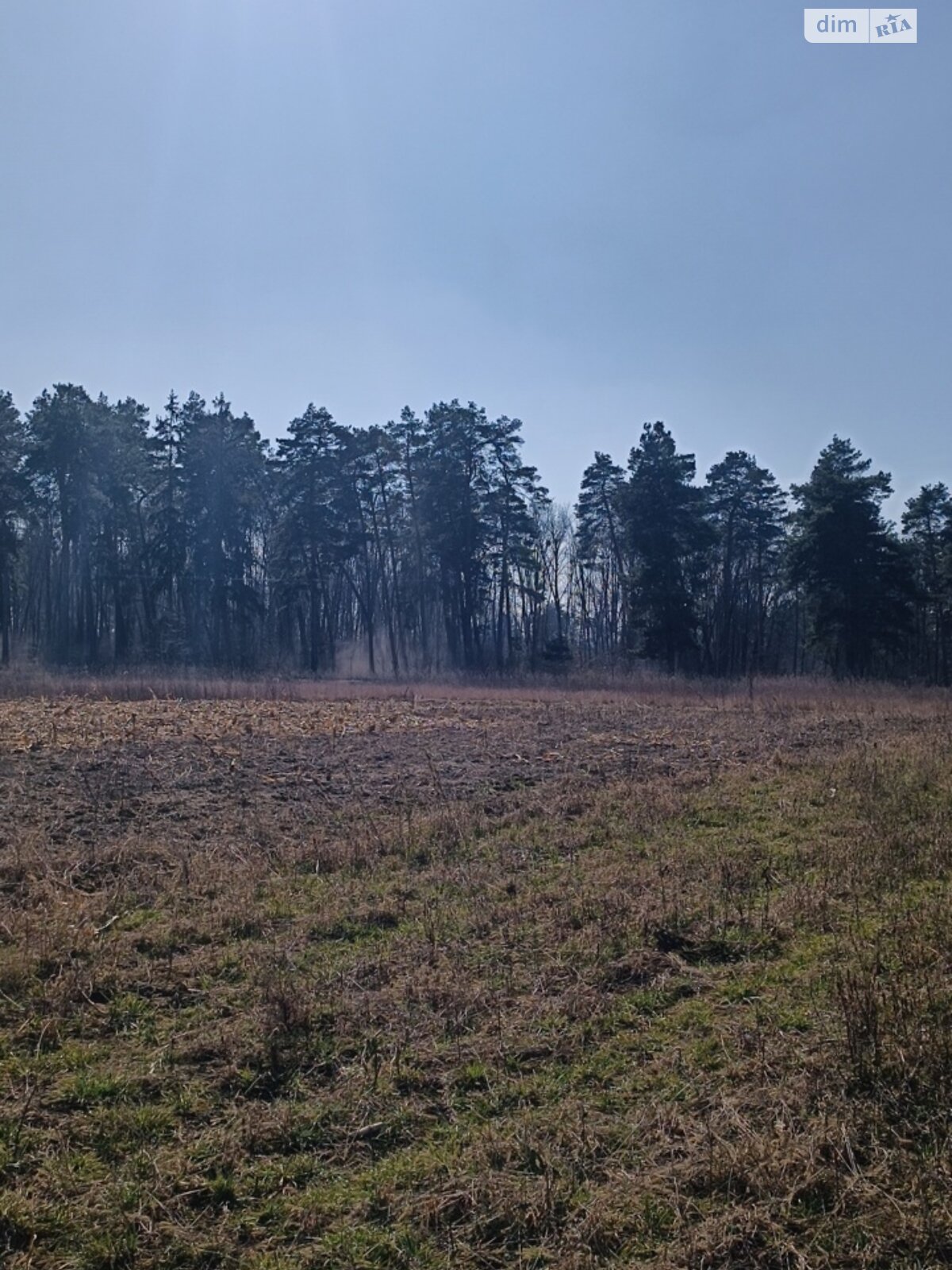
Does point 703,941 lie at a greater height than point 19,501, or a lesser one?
lesser

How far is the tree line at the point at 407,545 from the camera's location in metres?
40.2

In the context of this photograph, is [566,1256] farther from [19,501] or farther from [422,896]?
[19,501]

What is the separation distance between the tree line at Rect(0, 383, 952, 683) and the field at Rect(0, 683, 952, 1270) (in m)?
32.4

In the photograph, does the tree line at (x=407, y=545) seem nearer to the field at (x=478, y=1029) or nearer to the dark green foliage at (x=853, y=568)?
the dark green foliage at (x=853, y=568)

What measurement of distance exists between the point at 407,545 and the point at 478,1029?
47895 mm

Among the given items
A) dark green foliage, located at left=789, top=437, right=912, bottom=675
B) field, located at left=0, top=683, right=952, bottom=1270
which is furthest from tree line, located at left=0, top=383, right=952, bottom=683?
field, located at left=0, top=683, right=952, bottom=1270

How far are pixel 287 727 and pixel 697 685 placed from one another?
17646mm

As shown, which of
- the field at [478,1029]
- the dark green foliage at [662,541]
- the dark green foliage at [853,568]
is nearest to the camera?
the field at [478,1029]

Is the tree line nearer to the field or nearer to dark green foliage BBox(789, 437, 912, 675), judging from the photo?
dark green foliage BBox(789, 437, 912, 675)

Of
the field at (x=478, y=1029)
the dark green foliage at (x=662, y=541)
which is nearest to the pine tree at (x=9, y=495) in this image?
the dark green foliage at (x=662, y=541)

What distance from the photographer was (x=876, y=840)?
7.10 metres

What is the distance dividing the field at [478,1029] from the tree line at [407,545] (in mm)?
32417

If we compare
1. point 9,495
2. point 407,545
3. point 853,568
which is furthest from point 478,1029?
point 407,545

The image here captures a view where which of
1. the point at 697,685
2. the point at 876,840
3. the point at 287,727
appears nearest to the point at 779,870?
the point at 876,840
